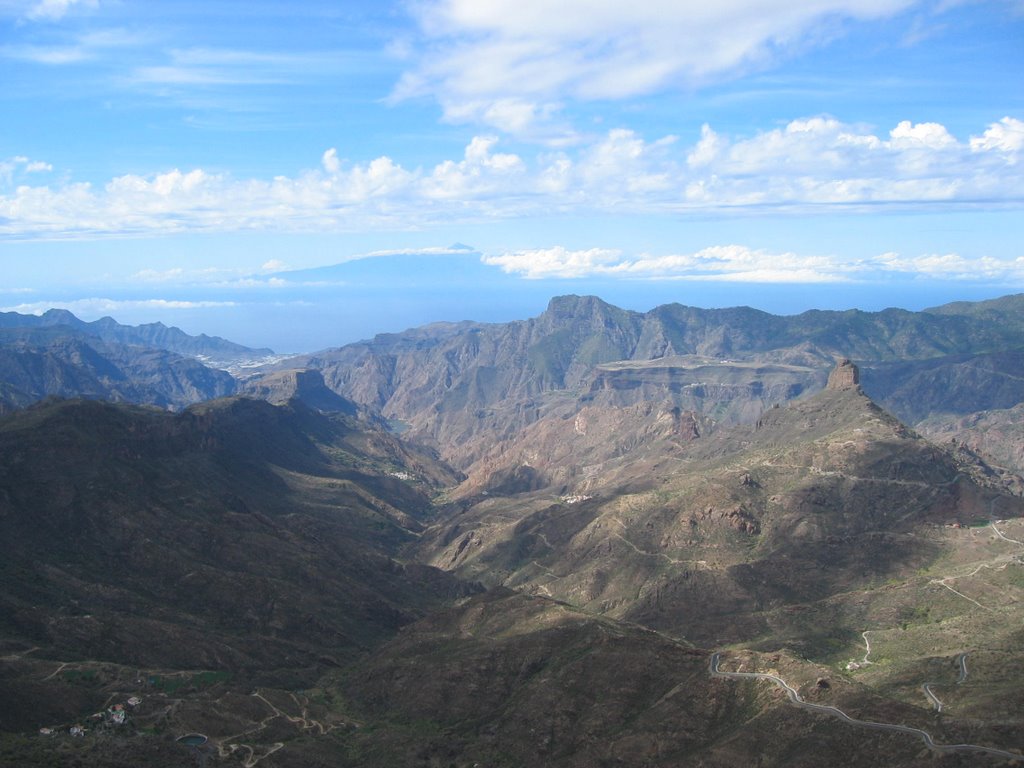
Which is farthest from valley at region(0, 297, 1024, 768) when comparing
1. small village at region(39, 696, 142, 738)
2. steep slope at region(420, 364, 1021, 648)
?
steep slope at region(420, 364, 1021, 648)

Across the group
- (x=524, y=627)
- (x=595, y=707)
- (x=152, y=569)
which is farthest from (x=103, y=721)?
(x=524, y=627)

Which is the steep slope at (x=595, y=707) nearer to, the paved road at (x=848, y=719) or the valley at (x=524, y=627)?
the valley at (x=524, y=627)

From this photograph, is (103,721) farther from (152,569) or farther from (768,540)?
(768,540)

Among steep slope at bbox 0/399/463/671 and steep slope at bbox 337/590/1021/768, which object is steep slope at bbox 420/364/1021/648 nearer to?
steep slope at bbox 0/399/463/671

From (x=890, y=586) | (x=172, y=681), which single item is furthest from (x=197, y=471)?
(x=890, y=586)

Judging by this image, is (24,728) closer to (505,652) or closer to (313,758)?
(313,758)

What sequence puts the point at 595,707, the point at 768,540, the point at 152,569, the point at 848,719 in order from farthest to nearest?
1. the point at 768,540
2. the point at 152,569
3. the point at 595,707
4. the point at 848,719

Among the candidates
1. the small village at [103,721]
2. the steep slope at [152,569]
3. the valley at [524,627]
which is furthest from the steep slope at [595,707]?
the small village at [103,721]

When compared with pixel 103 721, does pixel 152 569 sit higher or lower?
higher
